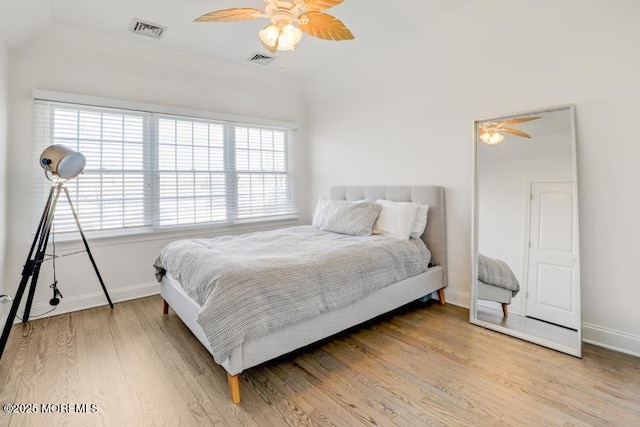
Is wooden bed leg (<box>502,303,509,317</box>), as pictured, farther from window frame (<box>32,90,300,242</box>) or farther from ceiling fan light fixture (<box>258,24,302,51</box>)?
window frame (<box>32,90,300,242</box>)

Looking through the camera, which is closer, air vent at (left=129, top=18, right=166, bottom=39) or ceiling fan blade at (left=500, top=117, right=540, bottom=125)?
ceiling fan blade at (left=500, top=117, right=540, bottom=125)

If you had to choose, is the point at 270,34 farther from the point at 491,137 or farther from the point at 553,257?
the point at 553,257

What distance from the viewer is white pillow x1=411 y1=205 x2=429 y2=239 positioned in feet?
10.4

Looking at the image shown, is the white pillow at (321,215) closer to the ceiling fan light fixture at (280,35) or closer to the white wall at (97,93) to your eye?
the white wall at (97,93)

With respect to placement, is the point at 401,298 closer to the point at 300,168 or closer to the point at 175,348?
the point at 175,348

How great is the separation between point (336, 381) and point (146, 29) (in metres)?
3.54

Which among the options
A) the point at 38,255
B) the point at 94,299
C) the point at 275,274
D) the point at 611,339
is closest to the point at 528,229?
the point at 611,339

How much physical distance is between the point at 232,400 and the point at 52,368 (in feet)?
4.37

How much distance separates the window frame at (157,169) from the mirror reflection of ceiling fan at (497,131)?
2.72m

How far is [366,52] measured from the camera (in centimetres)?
357

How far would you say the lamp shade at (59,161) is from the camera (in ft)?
8.43

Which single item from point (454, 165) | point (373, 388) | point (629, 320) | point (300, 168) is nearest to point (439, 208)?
point (454, 165)

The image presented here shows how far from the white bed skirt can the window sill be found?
2.79 ft

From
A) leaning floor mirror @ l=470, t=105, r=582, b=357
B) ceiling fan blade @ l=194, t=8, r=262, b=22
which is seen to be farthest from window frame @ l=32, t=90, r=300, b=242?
leaning floor mirror @ l=470, t=105, r=582, b=357
